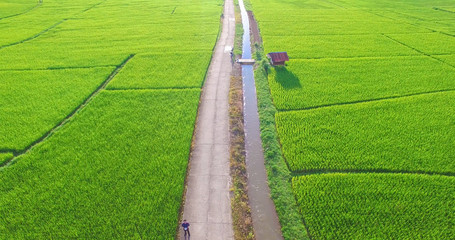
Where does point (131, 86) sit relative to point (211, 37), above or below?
below

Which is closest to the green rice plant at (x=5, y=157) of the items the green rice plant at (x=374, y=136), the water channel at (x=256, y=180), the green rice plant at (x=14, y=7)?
the water channel at (x=256, y=180)

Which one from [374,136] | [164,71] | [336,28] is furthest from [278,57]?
[336,28]

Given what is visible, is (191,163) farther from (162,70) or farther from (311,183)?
(162,70)

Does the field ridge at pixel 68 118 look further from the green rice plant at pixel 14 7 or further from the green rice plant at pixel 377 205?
the green rice plant at pixel 14 7

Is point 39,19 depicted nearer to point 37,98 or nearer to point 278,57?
point 37,98

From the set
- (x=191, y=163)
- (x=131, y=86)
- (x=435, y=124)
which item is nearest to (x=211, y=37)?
(x=131, y=86)

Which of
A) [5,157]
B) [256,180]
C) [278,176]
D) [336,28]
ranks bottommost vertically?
[256,180]

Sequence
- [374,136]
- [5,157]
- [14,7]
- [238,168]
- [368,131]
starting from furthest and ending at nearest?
[14,7] < [368,131] < [374,136] < [5,157] < [238,168]
